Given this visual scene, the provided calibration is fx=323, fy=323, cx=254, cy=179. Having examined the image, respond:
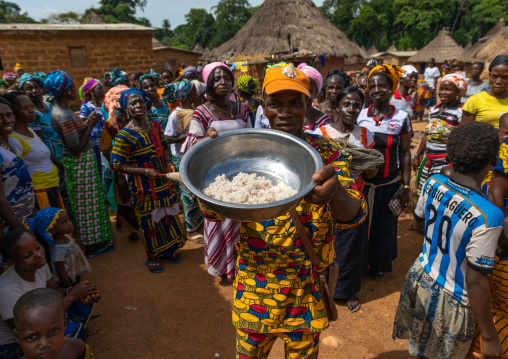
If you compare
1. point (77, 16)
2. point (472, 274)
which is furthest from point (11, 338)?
point (77, 16)

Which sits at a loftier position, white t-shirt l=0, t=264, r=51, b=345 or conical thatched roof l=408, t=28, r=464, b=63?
conical thatched roof l=408, t=28, r=464, b=63

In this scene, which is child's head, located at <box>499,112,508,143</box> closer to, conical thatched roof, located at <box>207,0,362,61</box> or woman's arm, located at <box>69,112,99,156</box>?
woman's arm, located at <box>69,112,99,156</box>

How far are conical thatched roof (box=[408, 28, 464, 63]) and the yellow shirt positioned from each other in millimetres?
27350

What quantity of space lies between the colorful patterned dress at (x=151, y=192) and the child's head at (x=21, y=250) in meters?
1.46

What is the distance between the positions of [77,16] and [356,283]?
61690 mm

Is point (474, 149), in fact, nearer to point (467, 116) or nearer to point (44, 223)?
point (467, 116)

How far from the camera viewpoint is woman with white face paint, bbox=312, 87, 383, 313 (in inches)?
119

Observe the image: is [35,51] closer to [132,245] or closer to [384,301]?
[132,245]

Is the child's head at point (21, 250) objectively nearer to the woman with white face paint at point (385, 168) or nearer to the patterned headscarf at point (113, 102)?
the woman with white face paint at point (385, 168)

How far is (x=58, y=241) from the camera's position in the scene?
2963 millimetres

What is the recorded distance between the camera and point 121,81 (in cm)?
679

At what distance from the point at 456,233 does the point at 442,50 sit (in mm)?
30802

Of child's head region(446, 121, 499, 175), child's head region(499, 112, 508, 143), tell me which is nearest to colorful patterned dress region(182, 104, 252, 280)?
child's head region(446, 121, 499, 175)

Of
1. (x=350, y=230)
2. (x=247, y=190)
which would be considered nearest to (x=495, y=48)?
(x=350, y=230)
